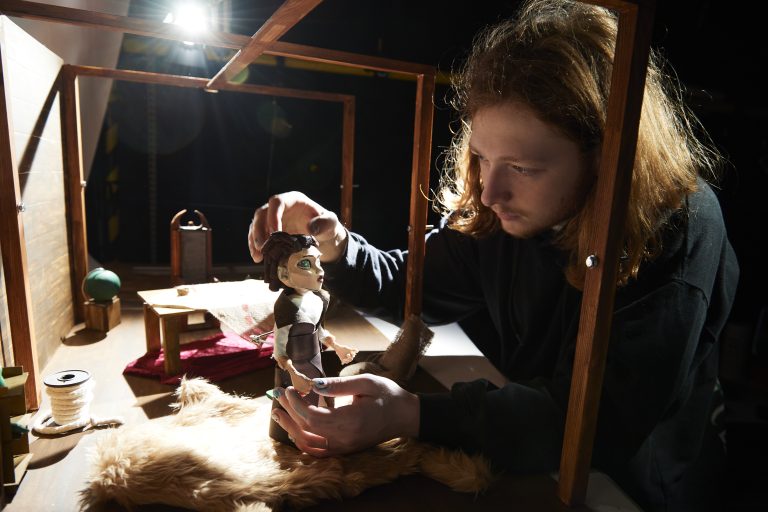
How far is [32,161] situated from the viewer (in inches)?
57.7

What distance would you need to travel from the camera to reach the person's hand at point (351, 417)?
863mm

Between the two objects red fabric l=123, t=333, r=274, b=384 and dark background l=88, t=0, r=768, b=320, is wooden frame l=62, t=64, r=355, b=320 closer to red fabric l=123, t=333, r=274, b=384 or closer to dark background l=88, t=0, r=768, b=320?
red fabric l=123, t=333, r=274, b=384

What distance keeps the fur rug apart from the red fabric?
35 cm

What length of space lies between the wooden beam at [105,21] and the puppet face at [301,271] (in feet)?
2.06

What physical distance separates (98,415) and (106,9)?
171 cm

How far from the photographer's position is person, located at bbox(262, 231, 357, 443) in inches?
36.2

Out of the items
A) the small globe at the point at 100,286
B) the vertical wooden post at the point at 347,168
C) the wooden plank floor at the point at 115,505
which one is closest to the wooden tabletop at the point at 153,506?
the wooden plank floor at the point at 115,505

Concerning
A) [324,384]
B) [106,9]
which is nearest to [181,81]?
[106,9]

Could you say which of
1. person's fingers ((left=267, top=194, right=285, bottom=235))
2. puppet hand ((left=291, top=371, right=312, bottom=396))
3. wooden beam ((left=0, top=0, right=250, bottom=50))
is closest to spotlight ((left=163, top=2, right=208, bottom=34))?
wooden beam ((left=0, top=0, right=250, bottom=50))

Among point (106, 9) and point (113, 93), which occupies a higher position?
point (106, 9)

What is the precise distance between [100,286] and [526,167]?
145cm

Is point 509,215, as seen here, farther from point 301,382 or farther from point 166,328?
point 166,328

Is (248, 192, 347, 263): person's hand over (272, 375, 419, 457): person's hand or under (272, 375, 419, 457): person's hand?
over

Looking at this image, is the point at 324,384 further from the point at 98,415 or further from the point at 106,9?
the point at 106,9
